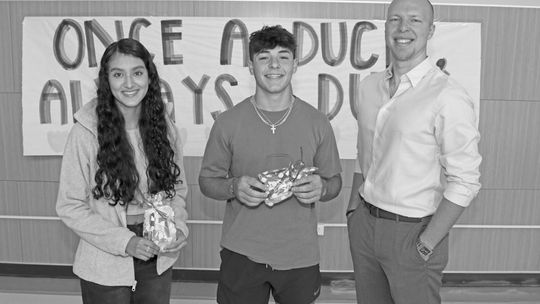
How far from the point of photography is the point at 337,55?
2.62 metres

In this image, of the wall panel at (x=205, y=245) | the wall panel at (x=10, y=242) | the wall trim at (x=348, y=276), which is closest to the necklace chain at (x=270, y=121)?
the wall panel at (x=205, y=245)

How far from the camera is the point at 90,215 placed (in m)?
1.38

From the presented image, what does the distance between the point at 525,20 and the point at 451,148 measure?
1.75 meters

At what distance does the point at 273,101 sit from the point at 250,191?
31cm

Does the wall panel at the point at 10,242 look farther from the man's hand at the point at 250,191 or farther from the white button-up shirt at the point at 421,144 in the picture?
the white button-up shirt at the point at 421,144

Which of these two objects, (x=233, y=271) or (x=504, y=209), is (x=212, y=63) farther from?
(x=504, y=209)

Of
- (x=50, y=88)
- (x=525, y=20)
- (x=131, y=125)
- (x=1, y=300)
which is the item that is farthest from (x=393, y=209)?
(x=1, y=300)

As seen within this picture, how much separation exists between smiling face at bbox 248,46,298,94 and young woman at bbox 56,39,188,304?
0.34m

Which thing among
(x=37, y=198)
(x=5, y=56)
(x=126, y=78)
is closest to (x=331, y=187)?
(x=126, y=78)

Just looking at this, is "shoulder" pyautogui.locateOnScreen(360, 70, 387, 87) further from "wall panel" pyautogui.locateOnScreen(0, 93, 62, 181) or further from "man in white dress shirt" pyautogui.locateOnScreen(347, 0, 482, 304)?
"wall panel" pyautogui.locateOnScreen(0, 93, 62, 181)

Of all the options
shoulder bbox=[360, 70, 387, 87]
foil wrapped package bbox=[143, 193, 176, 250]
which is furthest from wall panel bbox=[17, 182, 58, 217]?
shoulder bbox=[360, 70, 387, 87]

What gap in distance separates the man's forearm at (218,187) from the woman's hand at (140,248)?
0.85 feet

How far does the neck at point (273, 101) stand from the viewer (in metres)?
1.48

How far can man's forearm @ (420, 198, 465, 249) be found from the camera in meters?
1.33
